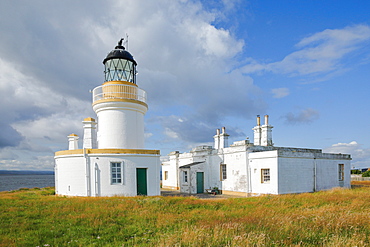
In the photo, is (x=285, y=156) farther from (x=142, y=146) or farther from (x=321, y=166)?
(x=142, y=146)

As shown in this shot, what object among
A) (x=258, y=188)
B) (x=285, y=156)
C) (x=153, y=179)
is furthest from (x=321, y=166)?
(x=153, y=179)

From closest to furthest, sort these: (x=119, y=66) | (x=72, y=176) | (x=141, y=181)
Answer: (x=72, y=176) → (x=141, y=181) → (x=119, y=66)

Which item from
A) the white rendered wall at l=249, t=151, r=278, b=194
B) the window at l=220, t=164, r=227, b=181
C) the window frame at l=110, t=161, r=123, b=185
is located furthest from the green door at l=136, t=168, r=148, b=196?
the white rendered wall at l=249, t=151, r=278, b=194

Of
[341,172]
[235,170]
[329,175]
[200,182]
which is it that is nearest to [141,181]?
[200,182]

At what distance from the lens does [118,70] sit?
58.3 feet

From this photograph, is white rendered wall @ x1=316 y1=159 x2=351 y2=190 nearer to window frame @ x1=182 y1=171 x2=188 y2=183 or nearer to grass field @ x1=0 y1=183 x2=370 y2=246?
grass field @ x1=0 y1=183 x2=370 y2=246

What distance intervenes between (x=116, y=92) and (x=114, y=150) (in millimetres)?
4196

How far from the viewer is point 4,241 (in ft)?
20.2

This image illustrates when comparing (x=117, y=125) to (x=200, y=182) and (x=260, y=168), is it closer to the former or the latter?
(x=200, y=182)

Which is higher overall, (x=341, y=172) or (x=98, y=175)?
(x=98, y=175)

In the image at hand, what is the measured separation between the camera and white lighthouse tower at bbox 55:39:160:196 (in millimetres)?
15328

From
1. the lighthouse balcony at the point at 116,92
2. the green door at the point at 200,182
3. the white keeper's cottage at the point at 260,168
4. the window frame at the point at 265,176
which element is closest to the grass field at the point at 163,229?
the white keeper's cottage at the point at 260,168

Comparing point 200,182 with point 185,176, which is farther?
point 185,176

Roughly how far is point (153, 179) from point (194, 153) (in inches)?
351
